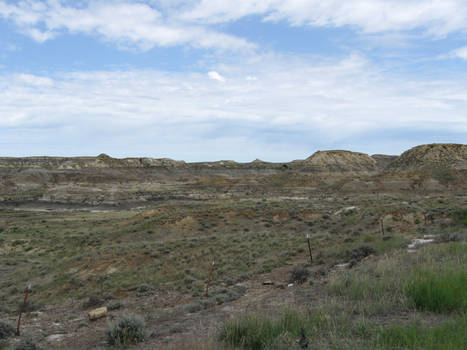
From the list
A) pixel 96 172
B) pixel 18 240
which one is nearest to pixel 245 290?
pixel 18 240

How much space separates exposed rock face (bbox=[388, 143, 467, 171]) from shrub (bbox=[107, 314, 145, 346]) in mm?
74469

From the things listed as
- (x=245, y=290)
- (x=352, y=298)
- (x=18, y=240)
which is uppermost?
(x=352, y=298)

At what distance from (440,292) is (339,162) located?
347 ft

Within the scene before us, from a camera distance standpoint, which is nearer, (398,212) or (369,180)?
(398,212)

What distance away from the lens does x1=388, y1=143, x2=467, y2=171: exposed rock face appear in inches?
2885

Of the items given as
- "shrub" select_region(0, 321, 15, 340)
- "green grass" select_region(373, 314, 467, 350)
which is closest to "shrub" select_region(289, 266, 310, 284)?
"green grass" select_region(373, 314, 467, 350)

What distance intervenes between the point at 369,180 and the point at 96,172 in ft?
251

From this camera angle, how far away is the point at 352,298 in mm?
6777

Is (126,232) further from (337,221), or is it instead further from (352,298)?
(352,298)

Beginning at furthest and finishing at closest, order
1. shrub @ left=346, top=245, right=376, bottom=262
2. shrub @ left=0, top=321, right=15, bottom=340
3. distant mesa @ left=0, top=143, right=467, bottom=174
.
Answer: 1. distant mesa @ left=0, top=143, right=467, bottom=174
2. shrub @ left=346, top=245, right=376, bottom=262
3. shrub @ left=0, top=321, right=15, bottom=340

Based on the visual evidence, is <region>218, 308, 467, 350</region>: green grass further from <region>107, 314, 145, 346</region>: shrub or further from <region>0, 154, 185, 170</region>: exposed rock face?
<region>0, 154, 185, 170</region>: exposed rock face

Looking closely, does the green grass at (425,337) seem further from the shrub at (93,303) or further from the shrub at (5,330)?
the shrub at (93,303)

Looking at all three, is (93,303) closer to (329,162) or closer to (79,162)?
(329,162)

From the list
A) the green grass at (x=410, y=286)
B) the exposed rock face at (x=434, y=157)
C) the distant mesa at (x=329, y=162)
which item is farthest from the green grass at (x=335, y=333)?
the exposed rock face at (x=434, y=157)
